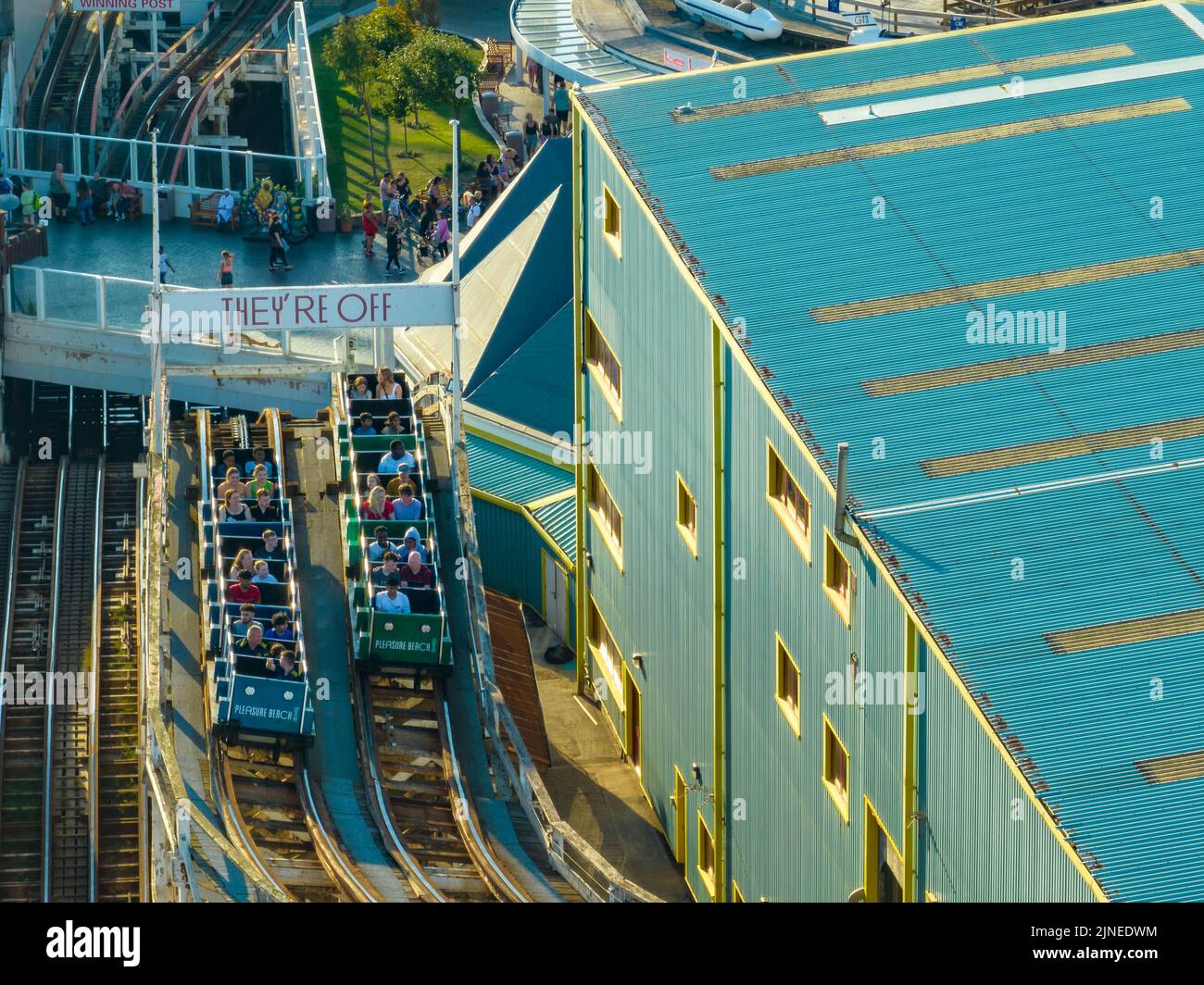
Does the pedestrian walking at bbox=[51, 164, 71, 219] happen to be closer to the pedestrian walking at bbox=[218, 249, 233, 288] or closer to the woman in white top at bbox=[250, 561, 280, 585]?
the pedestrian walking at bbox=[218, 249, 233, 288]

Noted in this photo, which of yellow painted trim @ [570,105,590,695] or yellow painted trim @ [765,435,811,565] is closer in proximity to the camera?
yellow painted trim @ [765,435,811,565]

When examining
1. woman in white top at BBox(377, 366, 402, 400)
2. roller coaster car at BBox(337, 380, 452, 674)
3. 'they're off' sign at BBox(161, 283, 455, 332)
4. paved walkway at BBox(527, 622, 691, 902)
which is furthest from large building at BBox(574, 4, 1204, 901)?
roller coaster car at BBox(337, 380, 452, 674)

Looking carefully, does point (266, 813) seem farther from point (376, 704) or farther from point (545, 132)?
point (545, 132)

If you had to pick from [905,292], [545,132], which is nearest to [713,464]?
[905,292]

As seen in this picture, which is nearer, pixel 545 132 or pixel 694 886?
pixel 694 886

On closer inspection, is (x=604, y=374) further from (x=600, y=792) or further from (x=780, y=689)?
(x=780, y=689)

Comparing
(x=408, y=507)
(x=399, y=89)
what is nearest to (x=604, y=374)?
(x=408, y=507)
